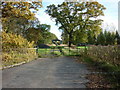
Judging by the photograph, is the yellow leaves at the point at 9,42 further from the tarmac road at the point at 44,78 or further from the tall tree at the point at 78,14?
the tall tree at the point at 78,14

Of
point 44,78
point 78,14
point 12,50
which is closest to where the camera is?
point 44,78

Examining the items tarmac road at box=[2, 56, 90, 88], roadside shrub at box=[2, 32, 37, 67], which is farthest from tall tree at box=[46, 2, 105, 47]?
tarmac road at box=[2, 56, 90, 88]

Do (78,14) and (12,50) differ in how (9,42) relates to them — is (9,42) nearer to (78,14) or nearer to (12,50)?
(12,50)

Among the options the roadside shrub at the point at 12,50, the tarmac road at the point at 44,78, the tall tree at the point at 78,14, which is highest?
the tall tree at the point at 78,14

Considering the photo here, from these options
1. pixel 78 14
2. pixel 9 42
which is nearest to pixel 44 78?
pixel 9 42

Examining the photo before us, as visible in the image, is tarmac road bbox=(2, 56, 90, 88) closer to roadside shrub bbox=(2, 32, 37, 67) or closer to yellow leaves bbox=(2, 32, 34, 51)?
roadside shrub bbox=(2, 32, 37, 67)

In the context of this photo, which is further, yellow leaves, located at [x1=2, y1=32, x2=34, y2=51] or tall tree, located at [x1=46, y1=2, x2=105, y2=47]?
tall tree, located at [x1=46, y1=2, x2=105, y2=47]

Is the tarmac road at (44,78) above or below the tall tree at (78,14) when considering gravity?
below

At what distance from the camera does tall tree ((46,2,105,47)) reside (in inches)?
1228

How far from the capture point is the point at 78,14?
105 feet

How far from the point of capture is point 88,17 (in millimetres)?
32094

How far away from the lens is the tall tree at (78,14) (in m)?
31.2

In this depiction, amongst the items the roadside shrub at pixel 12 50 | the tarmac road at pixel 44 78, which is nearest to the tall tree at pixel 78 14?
the roadside shrub at pixel 12 50

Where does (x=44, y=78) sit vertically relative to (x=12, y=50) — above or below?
below
